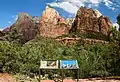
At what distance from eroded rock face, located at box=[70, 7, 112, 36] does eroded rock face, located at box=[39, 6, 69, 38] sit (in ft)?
15.4

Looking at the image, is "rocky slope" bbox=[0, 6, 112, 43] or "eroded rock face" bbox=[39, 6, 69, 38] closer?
"rocky slope" bbox=[0, 6, 112, 43]

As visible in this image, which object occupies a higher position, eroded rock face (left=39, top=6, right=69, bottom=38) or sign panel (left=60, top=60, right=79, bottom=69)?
eroded rock face (left=39, top=6, right=69, bottom=38)

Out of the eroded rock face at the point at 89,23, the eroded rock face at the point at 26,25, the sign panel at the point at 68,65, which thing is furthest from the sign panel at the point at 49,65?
the eroded rock face at the point at 26,25

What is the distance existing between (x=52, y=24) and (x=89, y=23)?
528 inches

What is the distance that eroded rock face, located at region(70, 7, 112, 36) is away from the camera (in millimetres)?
99500

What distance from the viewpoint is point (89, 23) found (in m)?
102

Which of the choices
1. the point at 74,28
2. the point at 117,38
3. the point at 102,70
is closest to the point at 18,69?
the point at 102,70

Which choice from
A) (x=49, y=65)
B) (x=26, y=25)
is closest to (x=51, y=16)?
(x=26, y=25)

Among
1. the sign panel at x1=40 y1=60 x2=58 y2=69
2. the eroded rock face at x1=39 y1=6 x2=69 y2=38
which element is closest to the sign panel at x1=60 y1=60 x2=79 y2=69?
the sign panel at x1=40 y1=60 x2=58 y2=69

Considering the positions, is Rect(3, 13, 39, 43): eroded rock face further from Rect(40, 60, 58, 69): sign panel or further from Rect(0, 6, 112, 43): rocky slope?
Rect(40, 60, 58, 69): sign panel

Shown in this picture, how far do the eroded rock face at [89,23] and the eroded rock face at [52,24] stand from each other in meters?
4.70

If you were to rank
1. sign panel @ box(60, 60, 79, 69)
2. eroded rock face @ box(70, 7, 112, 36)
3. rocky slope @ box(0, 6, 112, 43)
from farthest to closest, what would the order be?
rocky slope @ box(0, 6, 112, 43)
eroded rock face @ box(70, 7, 112, 36)
sign panel @ box(60, 60, 79, 69)

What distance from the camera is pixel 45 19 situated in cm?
10875

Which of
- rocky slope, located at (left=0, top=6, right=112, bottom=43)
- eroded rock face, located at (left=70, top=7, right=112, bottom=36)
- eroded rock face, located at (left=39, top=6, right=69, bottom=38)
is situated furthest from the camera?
eroded rock face, located at (left=39, top=6, right=69, bottom=38)
